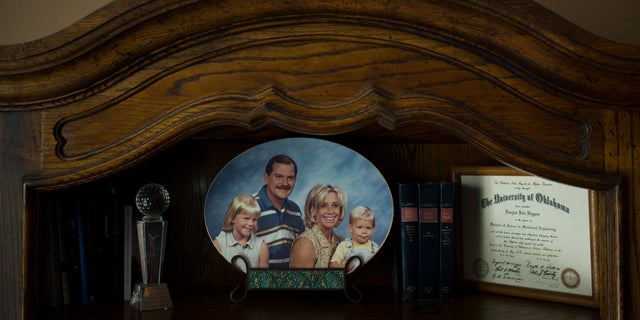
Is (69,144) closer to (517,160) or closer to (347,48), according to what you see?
(347,48)

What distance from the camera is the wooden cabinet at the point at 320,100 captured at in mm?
1038

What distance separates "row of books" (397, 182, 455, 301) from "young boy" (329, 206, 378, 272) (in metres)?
0.06

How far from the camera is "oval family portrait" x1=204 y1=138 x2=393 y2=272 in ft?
4.36

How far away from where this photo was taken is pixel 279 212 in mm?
1339

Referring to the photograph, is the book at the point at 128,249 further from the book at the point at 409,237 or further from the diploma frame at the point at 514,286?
the diploma frame at the point at 514,286

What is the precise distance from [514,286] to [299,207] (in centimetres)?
43

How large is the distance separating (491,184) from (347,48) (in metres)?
0.47

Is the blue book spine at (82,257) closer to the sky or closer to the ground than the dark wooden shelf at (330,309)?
closer to the sky

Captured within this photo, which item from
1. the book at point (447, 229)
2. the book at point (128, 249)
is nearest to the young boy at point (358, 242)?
the book at point (447, 229)

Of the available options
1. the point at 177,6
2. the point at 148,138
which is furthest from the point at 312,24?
the point at 148,138

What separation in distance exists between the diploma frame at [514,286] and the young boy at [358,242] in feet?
0.59

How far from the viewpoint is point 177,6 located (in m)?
1.01
